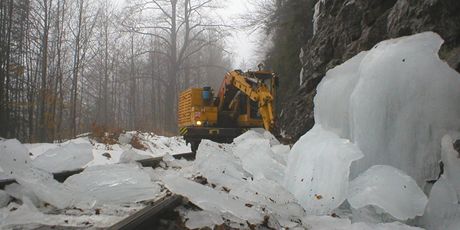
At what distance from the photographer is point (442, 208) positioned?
2.93m

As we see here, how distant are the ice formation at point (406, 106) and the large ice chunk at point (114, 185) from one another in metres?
2.09

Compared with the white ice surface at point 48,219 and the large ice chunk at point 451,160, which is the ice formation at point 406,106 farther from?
the white ice surface at point 48,219

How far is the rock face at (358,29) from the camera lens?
429 centimetres

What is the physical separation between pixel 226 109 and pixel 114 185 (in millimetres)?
9039

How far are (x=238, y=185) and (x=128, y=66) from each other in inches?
1454

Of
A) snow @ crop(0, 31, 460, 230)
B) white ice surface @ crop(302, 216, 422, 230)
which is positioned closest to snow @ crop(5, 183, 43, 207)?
snow @ crop(0, 31, 460, 230)

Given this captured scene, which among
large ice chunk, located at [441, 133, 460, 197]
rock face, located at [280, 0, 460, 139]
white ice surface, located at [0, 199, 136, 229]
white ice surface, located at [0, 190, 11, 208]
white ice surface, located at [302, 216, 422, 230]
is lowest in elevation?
white ice surface, located at [302, 216, 422, 230]

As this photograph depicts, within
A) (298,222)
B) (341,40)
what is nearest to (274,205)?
(298,222)

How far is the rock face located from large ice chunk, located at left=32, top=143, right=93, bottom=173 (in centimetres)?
444

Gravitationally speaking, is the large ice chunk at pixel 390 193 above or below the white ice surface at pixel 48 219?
above

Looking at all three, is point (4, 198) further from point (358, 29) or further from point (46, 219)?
point (358, 29)

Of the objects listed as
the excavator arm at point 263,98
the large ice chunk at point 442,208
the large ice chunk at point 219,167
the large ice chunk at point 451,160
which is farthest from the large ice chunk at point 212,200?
the excavator arm at point 263,98

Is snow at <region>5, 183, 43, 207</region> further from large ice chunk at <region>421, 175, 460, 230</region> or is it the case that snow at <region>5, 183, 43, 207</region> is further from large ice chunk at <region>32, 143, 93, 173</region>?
large ice chunk at <region>421, 175, 460, 230</region>

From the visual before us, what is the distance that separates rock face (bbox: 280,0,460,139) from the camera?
429 centimetres
